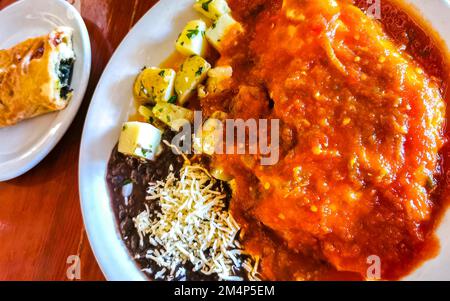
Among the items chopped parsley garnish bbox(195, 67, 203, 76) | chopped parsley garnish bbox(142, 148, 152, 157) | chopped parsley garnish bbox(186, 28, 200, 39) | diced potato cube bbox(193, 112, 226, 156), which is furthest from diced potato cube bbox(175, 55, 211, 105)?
chopped parsley garnish bbox(142, 148, 152, 157)

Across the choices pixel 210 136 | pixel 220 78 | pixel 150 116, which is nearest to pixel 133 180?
pixel 150 116

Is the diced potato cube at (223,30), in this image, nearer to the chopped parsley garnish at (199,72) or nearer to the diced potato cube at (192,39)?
the diced potato cube at (192,39)

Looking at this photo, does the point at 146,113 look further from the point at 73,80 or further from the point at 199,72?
the point at 73,80

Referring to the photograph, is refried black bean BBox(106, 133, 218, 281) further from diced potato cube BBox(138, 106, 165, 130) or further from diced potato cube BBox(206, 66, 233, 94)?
diced potato cube BBox(206, 66, 233, 94)

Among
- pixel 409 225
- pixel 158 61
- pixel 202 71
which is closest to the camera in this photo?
pixel 409 225

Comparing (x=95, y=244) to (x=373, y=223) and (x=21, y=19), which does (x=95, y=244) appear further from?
(x=21, y=19)
